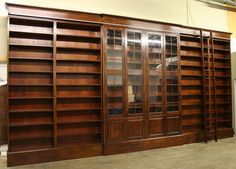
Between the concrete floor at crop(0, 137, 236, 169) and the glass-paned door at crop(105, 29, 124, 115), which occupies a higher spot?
the glass-paned door at crop(105, 29, 124, 115)

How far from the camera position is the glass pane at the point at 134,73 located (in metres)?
4.68

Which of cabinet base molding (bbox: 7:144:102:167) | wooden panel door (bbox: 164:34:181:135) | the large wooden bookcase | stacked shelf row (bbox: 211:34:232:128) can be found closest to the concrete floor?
cabinet base molding (bbox: 7:144:102:167)

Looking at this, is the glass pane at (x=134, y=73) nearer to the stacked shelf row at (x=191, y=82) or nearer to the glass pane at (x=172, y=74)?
the glass pane at (x=172, y=74)

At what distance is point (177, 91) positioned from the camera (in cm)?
513

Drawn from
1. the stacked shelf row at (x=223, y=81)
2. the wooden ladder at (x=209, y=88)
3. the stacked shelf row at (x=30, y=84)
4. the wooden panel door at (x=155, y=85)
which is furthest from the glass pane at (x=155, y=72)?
the stacked shelf row at (x=30, y=84)

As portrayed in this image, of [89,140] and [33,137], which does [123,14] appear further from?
[33,137]

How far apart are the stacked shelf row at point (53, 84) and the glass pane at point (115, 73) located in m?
0.20

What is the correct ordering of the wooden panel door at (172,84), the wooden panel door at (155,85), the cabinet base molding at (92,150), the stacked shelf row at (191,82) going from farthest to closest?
the stacked shelf row at (191,82) → the wooden panel door at (172,84) → the wooden panel door at (155,85) → the cabinet base molding at (92,150)

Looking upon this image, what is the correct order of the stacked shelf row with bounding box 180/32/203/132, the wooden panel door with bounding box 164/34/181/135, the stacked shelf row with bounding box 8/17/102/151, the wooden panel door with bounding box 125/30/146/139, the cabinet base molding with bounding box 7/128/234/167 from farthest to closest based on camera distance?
the stacked shelf row with bounding box 180/32/203/132, the wooden panel door with bounding box 164/34/181/135, the wooden panel door with bounding box 125/30/146/139, the stacked shelf row with bounding box 8/17/102/151, the cabinet base molding with bounding box 7/128/234/167

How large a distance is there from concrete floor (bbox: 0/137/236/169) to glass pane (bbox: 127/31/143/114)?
967 millimetres

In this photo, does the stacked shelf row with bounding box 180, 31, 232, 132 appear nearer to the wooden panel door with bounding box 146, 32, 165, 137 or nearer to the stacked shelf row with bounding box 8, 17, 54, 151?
the wooden panel door with bounding box 146, 32, 165, 137

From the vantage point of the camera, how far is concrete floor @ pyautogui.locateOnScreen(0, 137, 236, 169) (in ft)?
12.2

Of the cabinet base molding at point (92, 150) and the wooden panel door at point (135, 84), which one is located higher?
the wooden panel door at point (135, 84)

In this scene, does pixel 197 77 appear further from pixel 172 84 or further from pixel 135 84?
pixel 135 84
